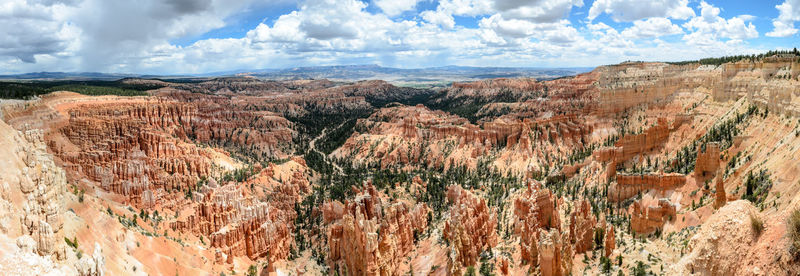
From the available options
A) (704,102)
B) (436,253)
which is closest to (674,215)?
(436,253)

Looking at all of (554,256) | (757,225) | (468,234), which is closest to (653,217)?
(554,256)

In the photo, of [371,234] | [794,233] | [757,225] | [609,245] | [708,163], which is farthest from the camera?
[708,163]

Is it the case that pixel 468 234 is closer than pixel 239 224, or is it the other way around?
pixel 468 234

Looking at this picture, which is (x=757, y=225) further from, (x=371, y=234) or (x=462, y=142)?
(x=462, y=142)

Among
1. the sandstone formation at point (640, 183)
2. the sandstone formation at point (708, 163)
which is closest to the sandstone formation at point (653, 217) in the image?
the sandstone formation at point (640, 183)

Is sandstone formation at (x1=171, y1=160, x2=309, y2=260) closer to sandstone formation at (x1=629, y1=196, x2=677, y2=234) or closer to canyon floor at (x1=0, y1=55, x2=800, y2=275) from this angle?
canyon floor at (x1=0, y1=55, x2=800, y2=275)

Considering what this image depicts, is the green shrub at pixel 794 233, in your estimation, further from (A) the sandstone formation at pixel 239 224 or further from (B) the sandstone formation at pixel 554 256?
(A) the sandstone formation at pixel 239 224
